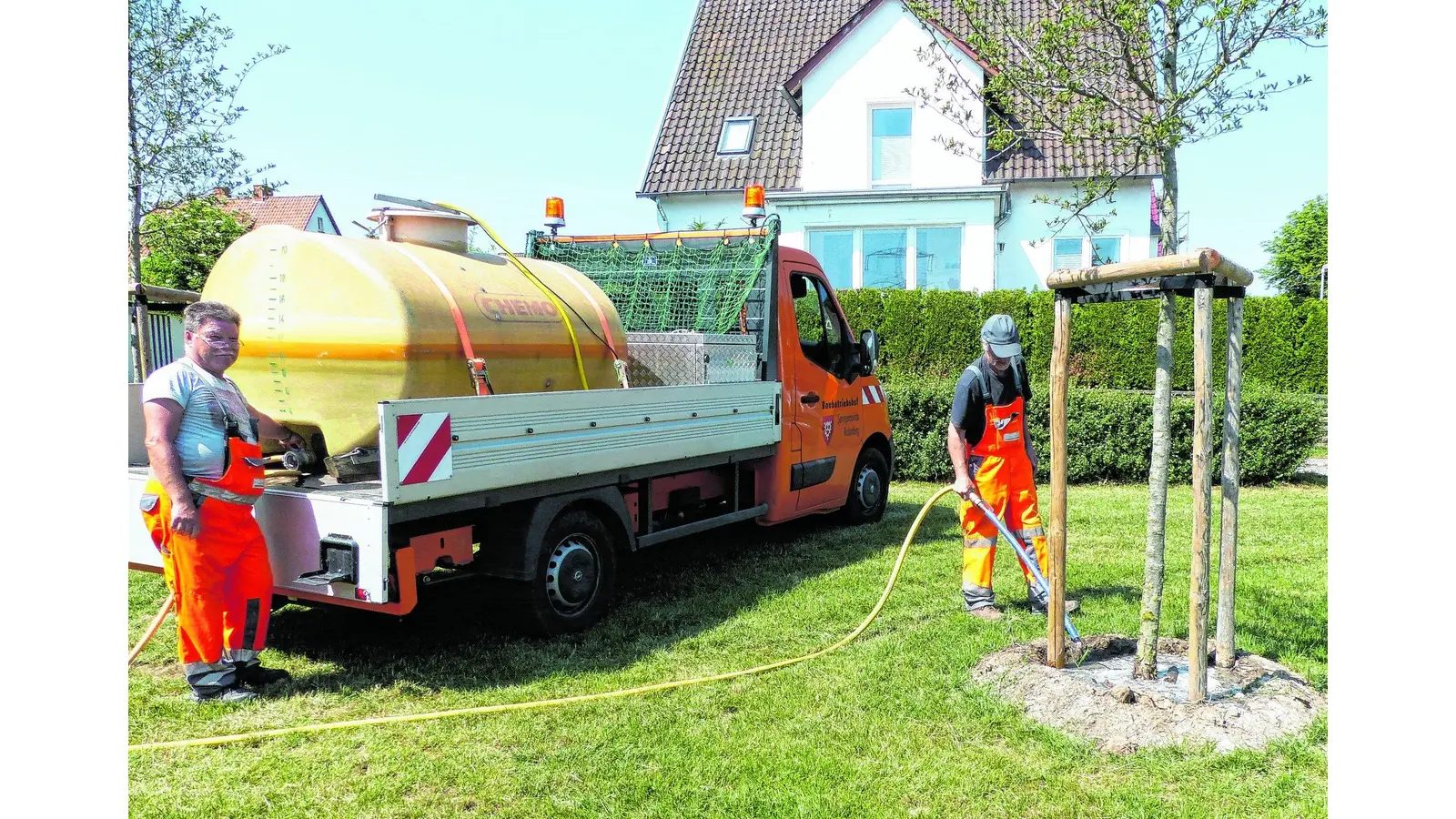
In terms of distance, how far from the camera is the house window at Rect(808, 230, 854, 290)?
63.7 feet

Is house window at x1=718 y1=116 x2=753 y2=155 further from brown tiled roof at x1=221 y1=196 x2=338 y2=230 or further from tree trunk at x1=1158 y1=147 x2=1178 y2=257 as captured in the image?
brown tiled roof at x1=221 y1=196 x2=338 y2=230

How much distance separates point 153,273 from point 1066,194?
48.1ft

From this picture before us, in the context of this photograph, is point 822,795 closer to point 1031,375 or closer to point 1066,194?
point 1031,375

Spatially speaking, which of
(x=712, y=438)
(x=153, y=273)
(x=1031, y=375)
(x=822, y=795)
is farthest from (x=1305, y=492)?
(x=153, y=273)

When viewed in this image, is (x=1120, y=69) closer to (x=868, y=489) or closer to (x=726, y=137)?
(x=868, y=489)

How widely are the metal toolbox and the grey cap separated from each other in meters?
2.10

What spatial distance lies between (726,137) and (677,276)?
13.8m

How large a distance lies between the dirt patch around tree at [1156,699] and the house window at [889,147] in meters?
15.3

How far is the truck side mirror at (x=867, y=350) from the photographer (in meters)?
8.26

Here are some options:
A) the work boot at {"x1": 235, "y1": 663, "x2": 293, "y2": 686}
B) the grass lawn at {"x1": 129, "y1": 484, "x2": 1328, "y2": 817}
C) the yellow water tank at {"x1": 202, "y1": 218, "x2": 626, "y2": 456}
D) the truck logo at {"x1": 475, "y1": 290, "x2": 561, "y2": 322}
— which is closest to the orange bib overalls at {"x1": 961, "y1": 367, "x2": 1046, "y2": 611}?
the grass lawn at {"x1": 129, "y1": 484, "x2": 1328, "y2": 817}

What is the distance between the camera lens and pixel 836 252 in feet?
64.1

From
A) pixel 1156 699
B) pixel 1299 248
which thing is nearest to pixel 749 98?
pixel 1156 699

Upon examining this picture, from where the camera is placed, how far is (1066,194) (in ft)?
59.4

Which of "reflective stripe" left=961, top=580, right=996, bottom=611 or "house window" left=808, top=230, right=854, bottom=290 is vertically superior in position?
"house window" left=808, top=230, right=854, bottom=290
